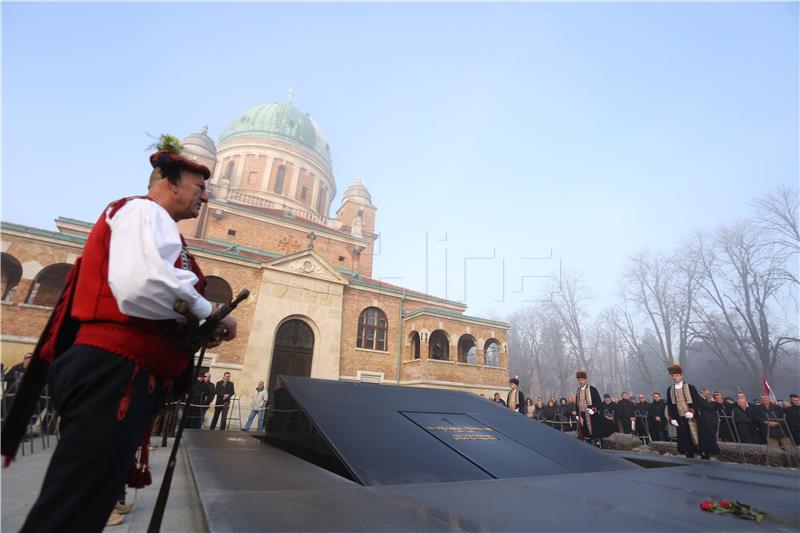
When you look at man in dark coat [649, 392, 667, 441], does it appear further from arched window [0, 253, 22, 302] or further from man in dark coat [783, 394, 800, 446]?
arched window [0, 253, 22, 302]

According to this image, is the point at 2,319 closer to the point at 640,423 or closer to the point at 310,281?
the point at 310,281

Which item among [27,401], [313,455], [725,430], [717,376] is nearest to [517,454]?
[313,455]

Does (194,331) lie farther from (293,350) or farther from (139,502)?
(293,350)

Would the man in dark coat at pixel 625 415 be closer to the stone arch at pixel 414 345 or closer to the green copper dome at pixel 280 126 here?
the stone arch at pixel 414 345

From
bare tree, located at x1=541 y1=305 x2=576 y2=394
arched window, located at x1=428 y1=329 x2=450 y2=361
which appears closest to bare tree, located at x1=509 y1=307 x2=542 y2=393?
bare tree, located at x1=541 y1=305 x2=576 y2=394

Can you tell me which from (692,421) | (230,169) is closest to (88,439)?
(692,421)

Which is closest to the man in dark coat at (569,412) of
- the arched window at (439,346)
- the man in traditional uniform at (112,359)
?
the arched window at (439,346)

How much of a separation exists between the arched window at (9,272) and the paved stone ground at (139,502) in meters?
14.1

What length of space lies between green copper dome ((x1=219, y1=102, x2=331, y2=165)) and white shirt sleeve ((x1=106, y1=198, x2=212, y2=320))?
36.6 meters

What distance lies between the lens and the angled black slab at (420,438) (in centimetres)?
340

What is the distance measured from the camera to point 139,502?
3.16 meters

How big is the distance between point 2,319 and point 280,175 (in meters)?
23.2

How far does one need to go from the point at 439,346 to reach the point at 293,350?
9.98m

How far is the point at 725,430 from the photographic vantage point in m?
11.2
